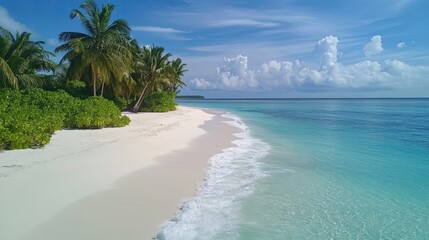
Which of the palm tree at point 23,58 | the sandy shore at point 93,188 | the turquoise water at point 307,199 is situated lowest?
the turquoise water at point 307,199

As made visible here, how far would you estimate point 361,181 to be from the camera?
8297 millimetres

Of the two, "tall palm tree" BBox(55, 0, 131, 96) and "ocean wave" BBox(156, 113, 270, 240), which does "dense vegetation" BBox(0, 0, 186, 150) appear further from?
"ocean wave" BBox(156, 113, 270, 240)

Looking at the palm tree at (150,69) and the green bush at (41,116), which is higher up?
→ the palm tree at (150,69)

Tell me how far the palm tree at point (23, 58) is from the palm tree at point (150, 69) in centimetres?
822

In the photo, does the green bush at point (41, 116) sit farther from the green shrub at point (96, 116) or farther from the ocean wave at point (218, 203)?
the ocean wave at point (218, 203)

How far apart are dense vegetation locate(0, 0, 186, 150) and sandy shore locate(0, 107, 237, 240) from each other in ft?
3.25

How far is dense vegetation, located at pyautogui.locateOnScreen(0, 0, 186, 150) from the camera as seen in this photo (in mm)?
10339

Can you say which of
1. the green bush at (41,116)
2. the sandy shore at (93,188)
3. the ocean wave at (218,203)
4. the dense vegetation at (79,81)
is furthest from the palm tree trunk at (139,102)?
the ocean wave at (218,203)

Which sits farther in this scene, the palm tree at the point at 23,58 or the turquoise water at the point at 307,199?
the palm tree at the point at 23,58

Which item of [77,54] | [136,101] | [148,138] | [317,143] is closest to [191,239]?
[148,138]

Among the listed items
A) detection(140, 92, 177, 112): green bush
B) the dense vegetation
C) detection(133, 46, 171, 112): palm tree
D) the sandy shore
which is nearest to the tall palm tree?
the dense vegetation

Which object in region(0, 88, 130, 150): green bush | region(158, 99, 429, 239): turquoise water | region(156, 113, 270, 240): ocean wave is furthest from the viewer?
region(0, 88, 130, 150): green bush

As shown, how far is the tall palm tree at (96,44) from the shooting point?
883 inches

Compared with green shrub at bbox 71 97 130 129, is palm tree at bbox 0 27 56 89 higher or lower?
higher
